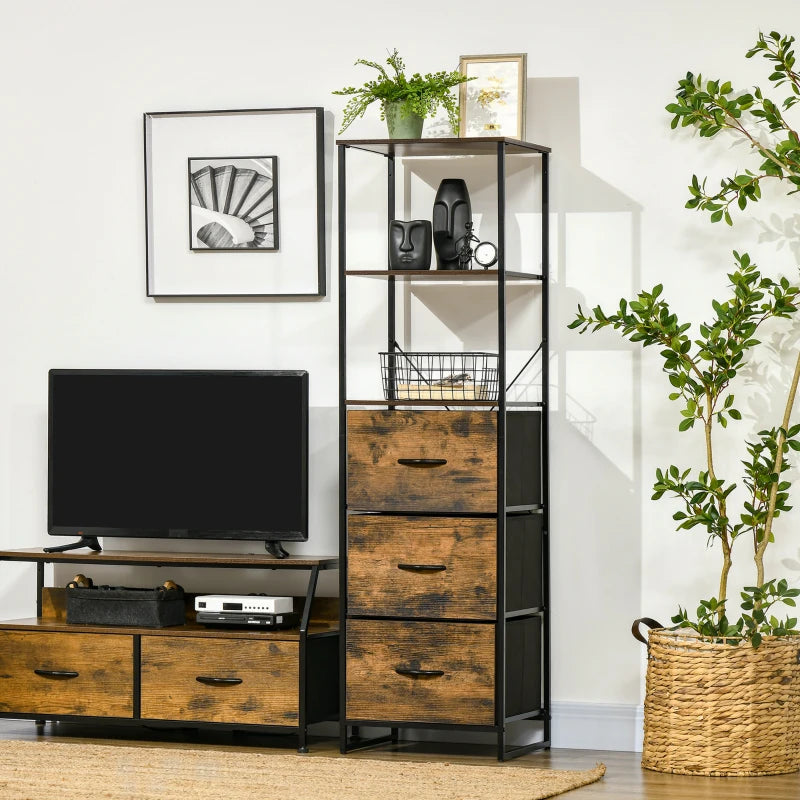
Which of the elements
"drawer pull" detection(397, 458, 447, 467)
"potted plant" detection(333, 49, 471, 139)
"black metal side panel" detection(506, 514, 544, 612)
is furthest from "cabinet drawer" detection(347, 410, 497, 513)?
"potted plant" detection(333, 49, 471, 139)

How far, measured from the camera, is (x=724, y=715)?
387 centimetres

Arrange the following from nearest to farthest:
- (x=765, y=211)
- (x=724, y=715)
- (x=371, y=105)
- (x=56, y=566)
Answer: (x=724, y=715) → (x=765, y=211) → (x=371, y=105) → (x=56, y=566)

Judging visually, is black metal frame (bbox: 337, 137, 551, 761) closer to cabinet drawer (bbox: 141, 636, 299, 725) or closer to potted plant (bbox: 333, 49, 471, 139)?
potted plant (bbox: 333, 49, 471, 139)

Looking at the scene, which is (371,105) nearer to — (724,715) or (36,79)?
(36,79)

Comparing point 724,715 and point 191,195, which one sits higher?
point 191,195

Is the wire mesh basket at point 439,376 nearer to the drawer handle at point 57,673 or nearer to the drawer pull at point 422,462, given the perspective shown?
the drawer pull at point 422,462

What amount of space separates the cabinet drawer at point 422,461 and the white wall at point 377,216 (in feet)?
1.54

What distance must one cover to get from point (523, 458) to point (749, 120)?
4.12ft

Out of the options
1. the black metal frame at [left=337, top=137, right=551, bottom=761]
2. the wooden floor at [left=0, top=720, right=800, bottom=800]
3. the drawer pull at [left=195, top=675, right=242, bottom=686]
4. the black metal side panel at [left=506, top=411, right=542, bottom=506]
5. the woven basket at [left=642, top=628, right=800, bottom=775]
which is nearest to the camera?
the wooden floor at [left=0, top=720, right=800, bottom=800]

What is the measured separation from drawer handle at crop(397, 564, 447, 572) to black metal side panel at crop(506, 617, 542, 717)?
26 centimetres

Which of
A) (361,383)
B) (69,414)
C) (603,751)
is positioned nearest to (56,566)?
(69,414)

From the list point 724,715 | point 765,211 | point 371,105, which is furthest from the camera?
point 371,105

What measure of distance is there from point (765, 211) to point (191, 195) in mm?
1885

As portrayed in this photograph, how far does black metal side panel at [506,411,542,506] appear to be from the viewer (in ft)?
13.4
